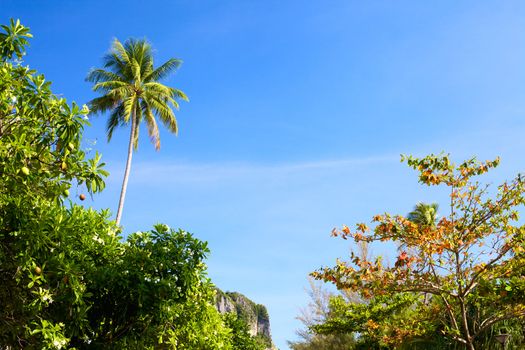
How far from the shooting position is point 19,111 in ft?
19.9

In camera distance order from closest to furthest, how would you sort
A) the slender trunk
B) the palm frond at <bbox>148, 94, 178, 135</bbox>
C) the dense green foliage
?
the dense green foliage → the slender trunk → the palm frond at <bbox>148, 94, 178, 135</bbox>

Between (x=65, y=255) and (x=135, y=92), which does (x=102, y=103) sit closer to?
(x=135, y=92)

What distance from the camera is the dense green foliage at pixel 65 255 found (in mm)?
6082

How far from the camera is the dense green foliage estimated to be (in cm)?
608

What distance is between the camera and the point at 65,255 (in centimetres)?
723

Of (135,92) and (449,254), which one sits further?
(135,92)

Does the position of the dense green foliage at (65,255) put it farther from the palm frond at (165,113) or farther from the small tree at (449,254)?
the palm frond at (165,113)

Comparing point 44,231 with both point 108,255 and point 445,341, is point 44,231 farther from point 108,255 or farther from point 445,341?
point 445,341

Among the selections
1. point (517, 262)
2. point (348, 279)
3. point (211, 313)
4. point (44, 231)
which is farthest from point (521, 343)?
point (44, 231)

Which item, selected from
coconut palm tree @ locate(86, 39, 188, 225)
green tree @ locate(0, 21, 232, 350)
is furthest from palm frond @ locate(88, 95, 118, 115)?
green tree @ locate(0, 21, 232, 350)

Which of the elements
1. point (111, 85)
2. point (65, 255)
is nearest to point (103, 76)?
point (111, 85)

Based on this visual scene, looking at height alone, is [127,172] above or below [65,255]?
above

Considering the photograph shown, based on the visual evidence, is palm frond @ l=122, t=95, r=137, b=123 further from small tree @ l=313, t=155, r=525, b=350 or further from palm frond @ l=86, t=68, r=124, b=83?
A: small tree @ l=313, t=155, r=525, b=350

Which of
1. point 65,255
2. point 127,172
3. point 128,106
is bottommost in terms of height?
point 65,255
